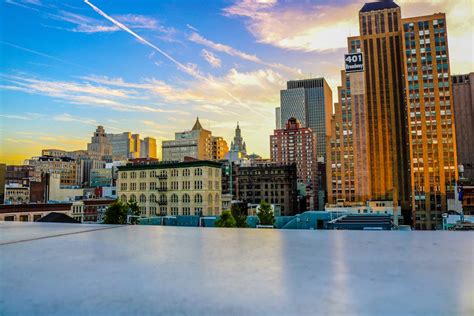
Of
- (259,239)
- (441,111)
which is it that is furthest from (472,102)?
(259,239)

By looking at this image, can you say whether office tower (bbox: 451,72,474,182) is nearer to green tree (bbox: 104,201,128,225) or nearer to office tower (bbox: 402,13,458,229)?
office tower (bbox: 402,13,458,229)

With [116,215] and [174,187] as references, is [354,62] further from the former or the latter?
[116,215]

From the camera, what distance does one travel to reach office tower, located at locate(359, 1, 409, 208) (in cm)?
7706

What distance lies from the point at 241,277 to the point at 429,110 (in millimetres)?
79038

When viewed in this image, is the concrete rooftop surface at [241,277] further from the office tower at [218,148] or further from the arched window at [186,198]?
the office tower at [218,148]

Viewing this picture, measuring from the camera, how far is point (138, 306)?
185cm

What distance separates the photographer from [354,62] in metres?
77.1

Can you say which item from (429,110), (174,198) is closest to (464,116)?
(429,110)

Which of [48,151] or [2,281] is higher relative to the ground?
[48,151]

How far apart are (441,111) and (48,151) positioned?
13347 centimetres

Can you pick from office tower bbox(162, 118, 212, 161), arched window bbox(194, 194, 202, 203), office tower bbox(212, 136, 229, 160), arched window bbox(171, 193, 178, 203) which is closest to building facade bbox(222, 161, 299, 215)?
arched window bbox(171, 193, 178, 203)

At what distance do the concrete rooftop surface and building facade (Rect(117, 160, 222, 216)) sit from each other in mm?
41982

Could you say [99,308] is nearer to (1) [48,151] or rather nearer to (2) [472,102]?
(2) [472,102]

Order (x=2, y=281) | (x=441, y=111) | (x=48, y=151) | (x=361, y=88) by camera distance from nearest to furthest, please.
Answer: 1. (x=2, y=281)
2. (x=441, y=111)
3. (x=361, y=88)
4. (x=48, y=151)
